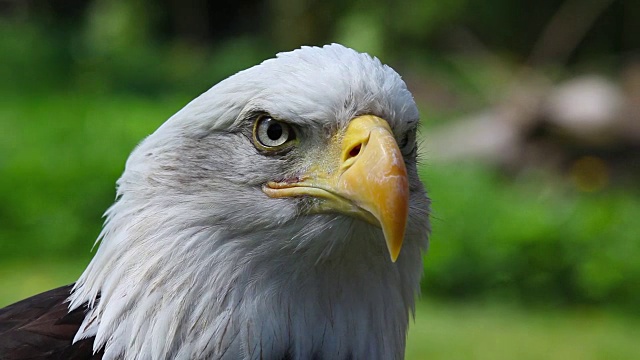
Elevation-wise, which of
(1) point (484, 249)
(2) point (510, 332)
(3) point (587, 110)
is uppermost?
(3) point (587, 110)

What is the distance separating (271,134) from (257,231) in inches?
8.2

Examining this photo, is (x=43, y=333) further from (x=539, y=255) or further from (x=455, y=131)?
(x=455, y=131)

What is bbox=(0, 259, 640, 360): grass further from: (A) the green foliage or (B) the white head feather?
(B) the white head feather

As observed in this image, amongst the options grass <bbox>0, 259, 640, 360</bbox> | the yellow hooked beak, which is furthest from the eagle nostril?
grass <bbox>0, 259, 640, 360</bbox>

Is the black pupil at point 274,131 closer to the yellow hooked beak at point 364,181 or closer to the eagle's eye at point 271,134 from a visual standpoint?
the eagle's eye at point 271,134

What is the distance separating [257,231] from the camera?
2.19m

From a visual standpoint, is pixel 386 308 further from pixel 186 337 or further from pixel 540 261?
pixel 540 261

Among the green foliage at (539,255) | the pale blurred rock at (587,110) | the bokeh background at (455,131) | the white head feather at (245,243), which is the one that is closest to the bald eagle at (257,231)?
the white head feather at (245,243)

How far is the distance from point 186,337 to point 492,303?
12.9 feet

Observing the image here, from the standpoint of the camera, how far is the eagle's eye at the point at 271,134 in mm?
2182

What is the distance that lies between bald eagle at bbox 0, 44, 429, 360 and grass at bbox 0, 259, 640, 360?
10.6 feet

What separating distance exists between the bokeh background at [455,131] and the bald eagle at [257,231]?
1.56ft

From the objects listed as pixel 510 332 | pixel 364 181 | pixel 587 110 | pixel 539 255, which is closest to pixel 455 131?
pixel 587 110

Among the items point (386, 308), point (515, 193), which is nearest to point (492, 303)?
point (515, 193)
